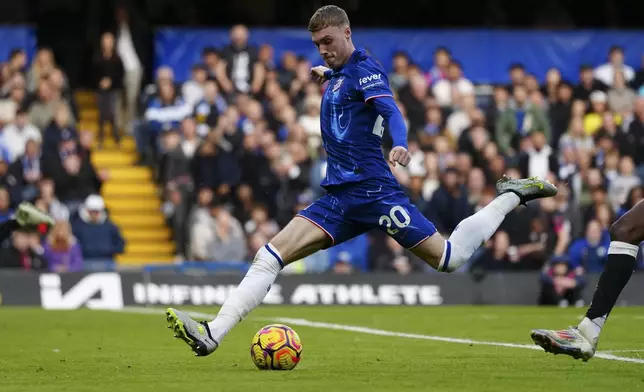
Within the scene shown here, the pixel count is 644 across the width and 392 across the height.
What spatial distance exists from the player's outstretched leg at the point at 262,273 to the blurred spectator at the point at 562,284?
33.7 feet

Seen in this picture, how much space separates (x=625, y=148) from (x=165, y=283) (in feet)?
26.5

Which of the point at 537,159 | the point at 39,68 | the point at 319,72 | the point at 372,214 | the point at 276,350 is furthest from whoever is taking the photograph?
the point at 39,68

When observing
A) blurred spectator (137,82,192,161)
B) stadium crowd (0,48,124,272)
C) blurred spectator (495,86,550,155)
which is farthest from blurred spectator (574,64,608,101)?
stadium crowd (0,48,124,272)

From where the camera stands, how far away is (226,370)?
940 centimetres

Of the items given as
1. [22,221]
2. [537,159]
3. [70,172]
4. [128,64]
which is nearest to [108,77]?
[128,64]

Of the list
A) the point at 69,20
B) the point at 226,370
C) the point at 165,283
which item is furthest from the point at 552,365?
the point at 69,20

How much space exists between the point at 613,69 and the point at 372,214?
15.5 m

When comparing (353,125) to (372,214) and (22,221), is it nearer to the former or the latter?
(372,214)

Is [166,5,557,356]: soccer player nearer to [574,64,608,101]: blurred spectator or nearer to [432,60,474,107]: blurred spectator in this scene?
[432,60,474,107]: blurred spectator

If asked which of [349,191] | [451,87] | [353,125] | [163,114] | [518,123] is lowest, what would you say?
[518,123]

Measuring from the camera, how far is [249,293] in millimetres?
9539

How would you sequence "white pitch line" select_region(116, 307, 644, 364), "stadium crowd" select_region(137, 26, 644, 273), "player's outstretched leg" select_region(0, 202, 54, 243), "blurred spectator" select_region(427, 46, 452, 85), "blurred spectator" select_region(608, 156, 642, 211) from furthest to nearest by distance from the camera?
"blurred spectator" select_region(427, 46, 452, 85) → "blurred spectator" select_region(608, 156, 642, 211) → "stadium crowd" select_region(137, 26, 644, 273) → "player's outstretched leg" select_region(0, 202, 54, 243) → "white pitch line" select_region(116, 307, 644, 364)

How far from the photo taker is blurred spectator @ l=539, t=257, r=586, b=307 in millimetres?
19469

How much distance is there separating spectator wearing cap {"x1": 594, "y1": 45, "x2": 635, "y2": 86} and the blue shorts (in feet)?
49.8
